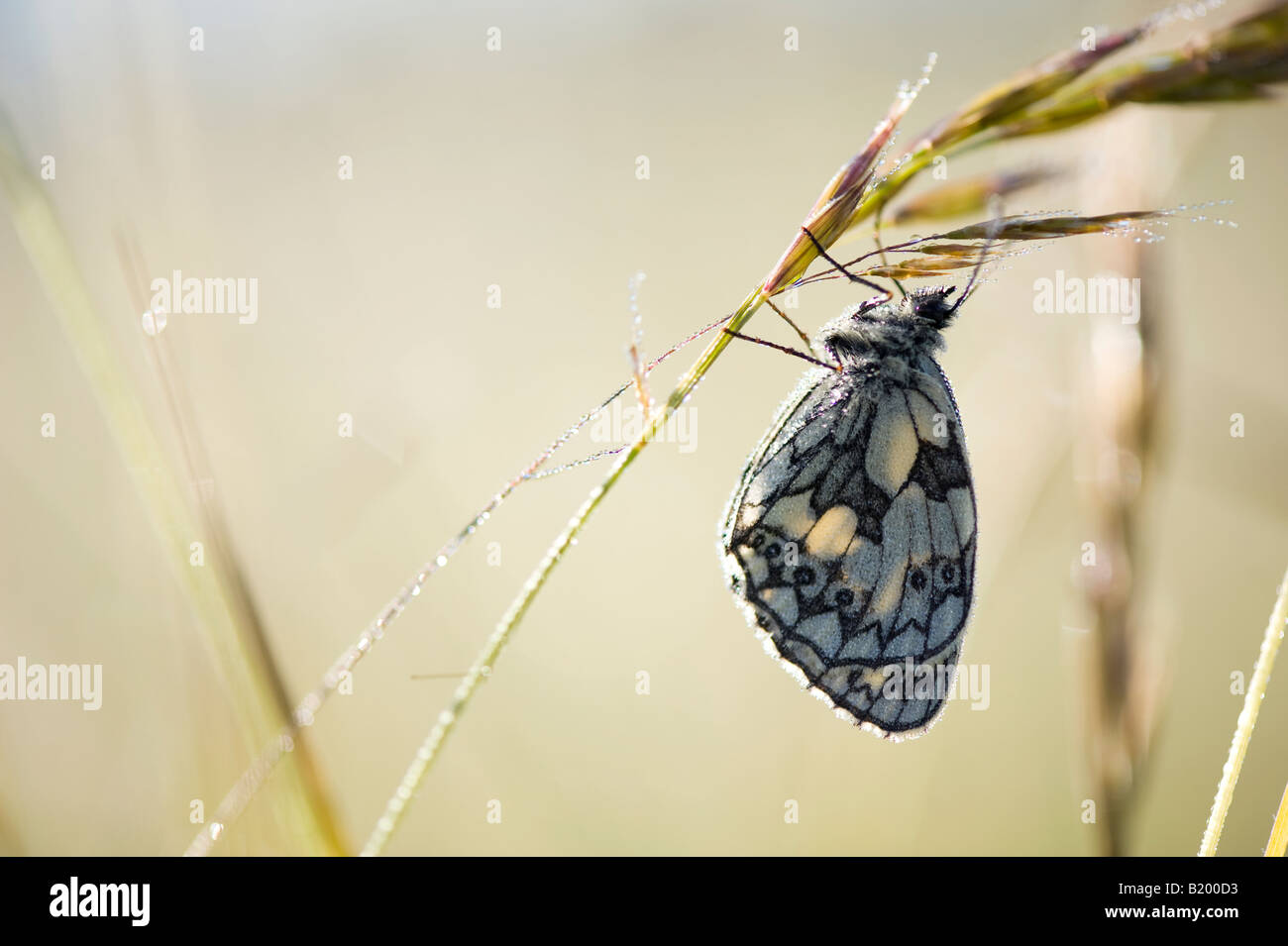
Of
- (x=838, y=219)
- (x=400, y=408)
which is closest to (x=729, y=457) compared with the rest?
(x=400, y=408)

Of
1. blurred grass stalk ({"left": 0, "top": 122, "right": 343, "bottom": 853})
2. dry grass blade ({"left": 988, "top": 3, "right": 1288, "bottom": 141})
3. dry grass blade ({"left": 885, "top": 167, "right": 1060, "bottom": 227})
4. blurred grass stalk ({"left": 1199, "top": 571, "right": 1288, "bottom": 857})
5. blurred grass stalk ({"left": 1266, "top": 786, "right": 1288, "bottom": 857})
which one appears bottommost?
blurred grass stalk ({"left": 1266, "top": 786, "right": 1288, "bottom": 857})

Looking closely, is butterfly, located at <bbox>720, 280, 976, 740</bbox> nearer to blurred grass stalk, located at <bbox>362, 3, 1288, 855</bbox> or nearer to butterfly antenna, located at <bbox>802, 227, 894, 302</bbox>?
butterfly antenna, located at <bbox>802, 227, 894, 302</bbox>

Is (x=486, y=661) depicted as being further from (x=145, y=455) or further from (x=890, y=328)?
(x=890, y=328)

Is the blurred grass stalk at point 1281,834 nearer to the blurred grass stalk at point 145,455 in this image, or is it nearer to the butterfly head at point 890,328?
the butterfly head at point 890,328

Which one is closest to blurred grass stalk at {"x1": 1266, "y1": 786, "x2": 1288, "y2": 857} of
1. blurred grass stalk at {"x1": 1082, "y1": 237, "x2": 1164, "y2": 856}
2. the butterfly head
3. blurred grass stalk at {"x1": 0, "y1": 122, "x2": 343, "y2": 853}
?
blurred grass stalk at {"x1": 1082, "y1": 237, "x2": 1164, "y2": 856}

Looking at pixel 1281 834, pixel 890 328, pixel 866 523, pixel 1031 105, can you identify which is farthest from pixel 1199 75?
pixel 866 523

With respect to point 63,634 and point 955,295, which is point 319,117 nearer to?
point 63,634
